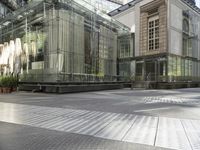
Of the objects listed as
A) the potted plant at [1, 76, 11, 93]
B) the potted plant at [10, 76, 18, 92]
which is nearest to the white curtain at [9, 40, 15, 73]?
the potted plant at [10, 76, 18, 92]

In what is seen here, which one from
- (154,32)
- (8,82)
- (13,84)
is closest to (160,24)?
(154,32)

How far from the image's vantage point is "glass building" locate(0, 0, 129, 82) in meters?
20.8

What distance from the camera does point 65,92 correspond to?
1886cm

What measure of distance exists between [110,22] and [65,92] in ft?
44.1

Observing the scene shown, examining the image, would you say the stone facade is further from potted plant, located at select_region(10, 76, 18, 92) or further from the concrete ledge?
potted plant, located at select_region(10, 76, 18, 92)

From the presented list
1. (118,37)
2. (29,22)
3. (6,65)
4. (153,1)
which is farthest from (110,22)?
(6,65)

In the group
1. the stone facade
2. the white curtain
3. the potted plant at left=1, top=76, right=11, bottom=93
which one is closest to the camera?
the potted plant at left=1, top=76, right=11, bottom=93

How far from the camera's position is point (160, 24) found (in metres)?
30.2

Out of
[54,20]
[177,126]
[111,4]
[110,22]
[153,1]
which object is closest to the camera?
[177,126]

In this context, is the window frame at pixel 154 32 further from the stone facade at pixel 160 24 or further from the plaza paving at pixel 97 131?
the plaza paving at pixel 97 131

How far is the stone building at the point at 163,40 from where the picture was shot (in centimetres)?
2953

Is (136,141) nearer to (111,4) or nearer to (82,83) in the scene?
(82,83)


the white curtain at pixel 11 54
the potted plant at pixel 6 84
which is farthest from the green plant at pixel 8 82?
the white curtain at pixel 11 54

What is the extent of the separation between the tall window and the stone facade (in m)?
0.45
